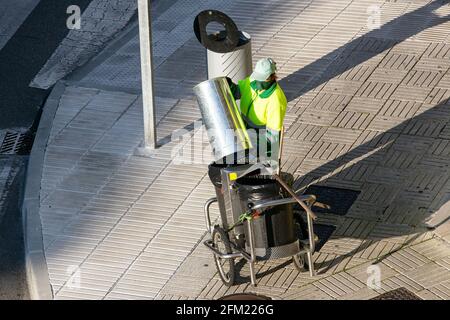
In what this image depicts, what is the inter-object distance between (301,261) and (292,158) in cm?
229

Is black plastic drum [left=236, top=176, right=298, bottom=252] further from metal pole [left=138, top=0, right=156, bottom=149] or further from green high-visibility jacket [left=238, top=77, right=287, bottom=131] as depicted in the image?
metal pole [left=138, top=0, right=156, bottom=149]

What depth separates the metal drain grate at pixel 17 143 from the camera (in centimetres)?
1473

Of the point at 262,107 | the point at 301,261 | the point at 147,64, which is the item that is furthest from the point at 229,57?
the point at 301,261

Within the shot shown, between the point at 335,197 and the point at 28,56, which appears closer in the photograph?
the point at 335,197

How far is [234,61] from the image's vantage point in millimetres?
14570

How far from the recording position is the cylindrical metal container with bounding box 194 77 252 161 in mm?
11445

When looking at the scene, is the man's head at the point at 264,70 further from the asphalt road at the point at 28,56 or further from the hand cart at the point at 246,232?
the asphalt road at the point at 28,56

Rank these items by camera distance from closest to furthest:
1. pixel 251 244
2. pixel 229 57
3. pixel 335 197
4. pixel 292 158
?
pixel 251 244 → pixel 335 197 → pixel 292 158 → pixel 229 57

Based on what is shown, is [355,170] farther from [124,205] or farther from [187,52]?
[187,52]

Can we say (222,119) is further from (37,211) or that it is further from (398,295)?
(37,211)

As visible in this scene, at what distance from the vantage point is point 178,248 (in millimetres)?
12562

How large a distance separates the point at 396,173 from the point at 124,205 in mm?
3054

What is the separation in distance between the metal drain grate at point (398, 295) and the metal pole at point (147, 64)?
3927mm

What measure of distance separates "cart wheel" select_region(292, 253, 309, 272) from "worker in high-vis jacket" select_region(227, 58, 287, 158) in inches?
41.1
